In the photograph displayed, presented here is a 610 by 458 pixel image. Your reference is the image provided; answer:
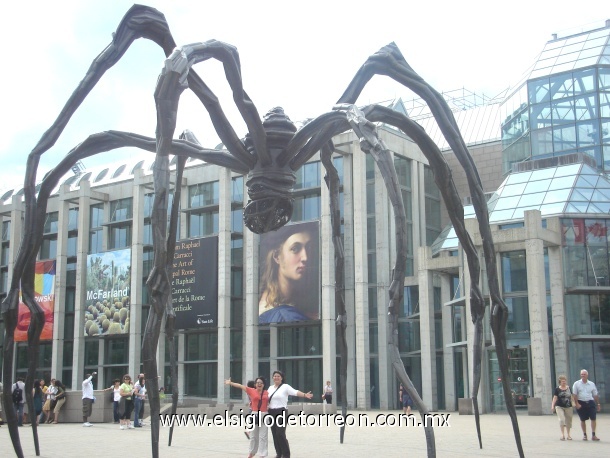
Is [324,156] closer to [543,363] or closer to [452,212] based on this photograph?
[452,212]

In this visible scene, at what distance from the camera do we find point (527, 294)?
33.7m

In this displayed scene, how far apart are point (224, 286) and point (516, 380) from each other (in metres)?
19.2

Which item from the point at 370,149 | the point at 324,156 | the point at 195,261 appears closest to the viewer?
the point at 370,149

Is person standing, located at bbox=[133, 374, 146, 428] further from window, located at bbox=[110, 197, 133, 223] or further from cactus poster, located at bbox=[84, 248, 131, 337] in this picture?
window, located at bbox=[110, 197, 133, 223]

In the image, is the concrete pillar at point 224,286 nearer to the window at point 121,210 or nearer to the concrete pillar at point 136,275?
the concrete pillar at point 136,275

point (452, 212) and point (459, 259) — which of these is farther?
point (459, 259)

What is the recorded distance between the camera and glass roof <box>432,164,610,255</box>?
3388 cm

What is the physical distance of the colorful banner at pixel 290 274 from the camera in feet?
139

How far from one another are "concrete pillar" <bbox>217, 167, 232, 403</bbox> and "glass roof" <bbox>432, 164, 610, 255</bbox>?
15509mm

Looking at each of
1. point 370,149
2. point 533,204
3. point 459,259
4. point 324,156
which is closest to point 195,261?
point 459,259

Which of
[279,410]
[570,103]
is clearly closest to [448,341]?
[570,103]

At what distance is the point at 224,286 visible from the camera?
155ft

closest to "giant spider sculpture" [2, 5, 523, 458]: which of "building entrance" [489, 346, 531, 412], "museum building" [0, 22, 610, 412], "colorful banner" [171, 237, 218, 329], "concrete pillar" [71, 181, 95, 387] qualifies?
"museum building" [0, 22, 610, 412]

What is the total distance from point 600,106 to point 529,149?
4.17 m
